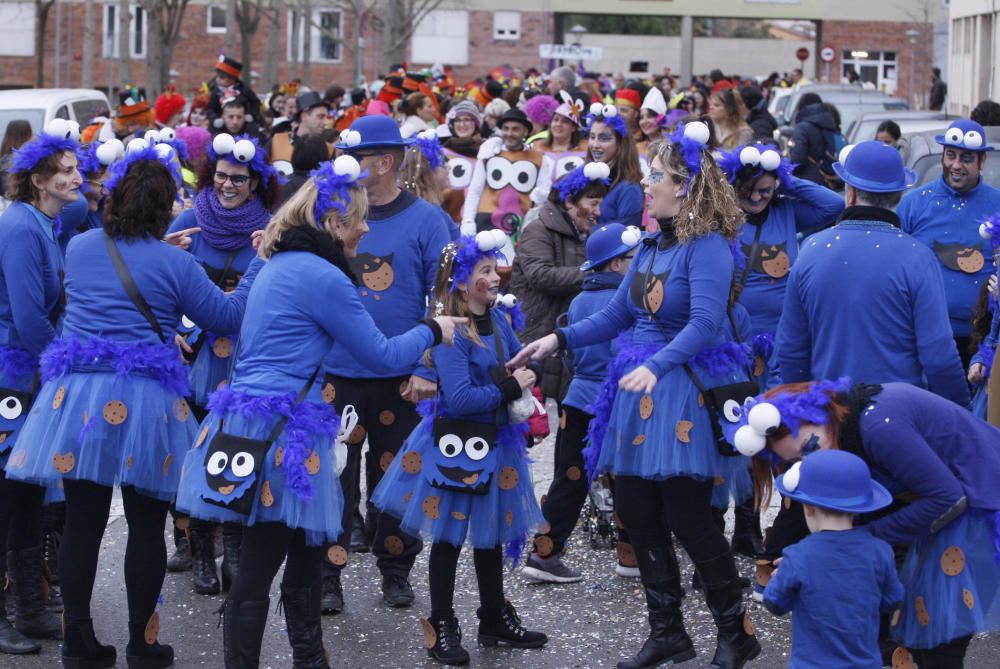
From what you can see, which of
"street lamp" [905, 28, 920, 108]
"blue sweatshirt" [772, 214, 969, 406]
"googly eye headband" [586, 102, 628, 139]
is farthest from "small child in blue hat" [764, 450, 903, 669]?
"street lamp" [905, 28, 920, 108]

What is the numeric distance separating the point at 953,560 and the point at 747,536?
2679 mm

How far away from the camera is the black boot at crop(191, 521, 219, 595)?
660 cm

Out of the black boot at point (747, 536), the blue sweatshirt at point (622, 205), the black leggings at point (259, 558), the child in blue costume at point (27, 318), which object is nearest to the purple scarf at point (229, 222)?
the child in blue costume at point (27, 318)

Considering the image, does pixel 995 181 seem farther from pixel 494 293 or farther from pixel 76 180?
pixel 76 180

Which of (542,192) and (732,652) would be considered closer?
(732,652)

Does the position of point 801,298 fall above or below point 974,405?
above

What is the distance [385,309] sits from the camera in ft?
21.0

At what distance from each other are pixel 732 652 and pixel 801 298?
4.38 ft

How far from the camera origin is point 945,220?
7477 millimetres

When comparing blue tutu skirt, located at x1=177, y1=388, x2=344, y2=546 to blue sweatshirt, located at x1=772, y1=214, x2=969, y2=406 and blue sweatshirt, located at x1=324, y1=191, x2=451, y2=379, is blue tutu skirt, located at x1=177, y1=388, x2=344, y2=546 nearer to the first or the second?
blue sweatshirt, located at x1=324, y1=191, x2=451, y2=379

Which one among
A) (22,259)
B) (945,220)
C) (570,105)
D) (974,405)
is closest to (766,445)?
(974,405)

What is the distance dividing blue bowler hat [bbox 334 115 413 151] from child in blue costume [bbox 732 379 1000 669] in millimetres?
2563

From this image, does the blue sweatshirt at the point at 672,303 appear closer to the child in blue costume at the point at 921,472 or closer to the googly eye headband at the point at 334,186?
the child in blue costume at the point at 921,472

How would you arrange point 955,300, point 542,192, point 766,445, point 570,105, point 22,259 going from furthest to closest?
point 570,105 → point 542,192 → point 955,300 → point 22,259 → point 766,445
